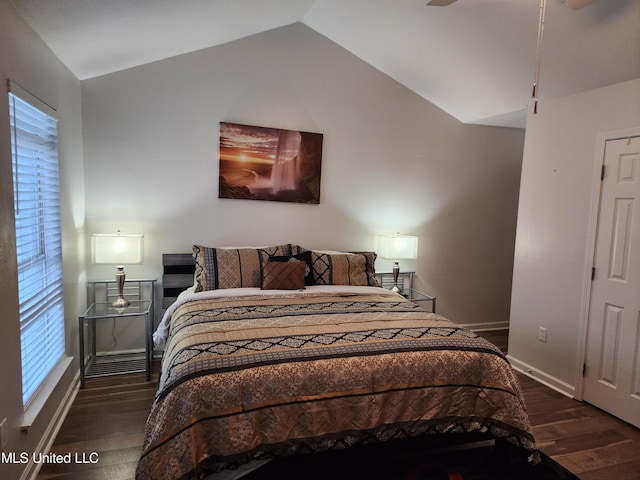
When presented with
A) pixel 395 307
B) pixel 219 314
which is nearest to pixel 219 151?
pixel 219 314

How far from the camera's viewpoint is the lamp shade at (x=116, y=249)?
9.82 ft

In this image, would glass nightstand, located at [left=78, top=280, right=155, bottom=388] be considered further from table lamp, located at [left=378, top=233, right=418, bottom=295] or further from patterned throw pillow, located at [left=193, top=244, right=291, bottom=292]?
table lamp, located at [left=378, top=233, right=418, bottom=295]

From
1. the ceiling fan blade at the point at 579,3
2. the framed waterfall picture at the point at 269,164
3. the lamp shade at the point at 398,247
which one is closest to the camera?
the ceiling fan blade at the point at 579,3

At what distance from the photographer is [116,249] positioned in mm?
3029

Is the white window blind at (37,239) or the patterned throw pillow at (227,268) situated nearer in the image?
the white window blind at (37,239)

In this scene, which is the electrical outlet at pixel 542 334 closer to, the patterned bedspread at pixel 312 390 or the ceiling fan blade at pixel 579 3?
the patterned bedspread at pixel 312 390

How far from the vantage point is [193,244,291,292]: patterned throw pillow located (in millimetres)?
3051

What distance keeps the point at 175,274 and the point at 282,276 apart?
3.28 feet

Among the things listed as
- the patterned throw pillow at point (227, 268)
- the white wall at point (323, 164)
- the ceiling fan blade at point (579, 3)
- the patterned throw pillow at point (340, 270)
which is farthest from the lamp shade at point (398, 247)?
the ceiling fan blade at point (579, 3)

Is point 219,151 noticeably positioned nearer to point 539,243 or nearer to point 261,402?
point 261,402

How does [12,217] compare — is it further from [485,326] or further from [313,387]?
[485,326]

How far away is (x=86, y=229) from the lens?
10.6ft

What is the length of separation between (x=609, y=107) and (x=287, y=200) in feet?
8.51

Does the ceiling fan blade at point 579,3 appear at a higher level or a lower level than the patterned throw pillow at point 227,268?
higher
